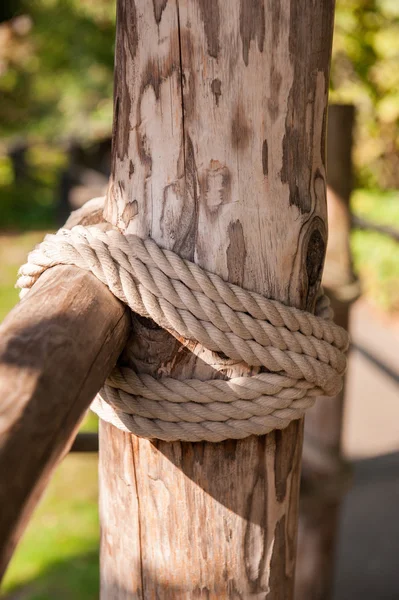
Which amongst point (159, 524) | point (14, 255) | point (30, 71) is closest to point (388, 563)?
point (159, 524)

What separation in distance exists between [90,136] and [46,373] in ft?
23.4

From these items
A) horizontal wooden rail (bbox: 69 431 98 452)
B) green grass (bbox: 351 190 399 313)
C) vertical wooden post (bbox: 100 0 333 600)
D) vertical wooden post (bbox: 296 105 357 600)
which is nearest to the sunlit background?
green grass (bbox: 351 190 399 313)

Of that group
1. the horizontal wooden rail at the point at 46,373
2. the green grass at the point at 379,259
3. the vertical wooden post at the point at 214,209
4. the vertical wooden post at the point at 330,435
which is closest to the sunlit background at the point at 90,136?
the green grass at the point at 379,259

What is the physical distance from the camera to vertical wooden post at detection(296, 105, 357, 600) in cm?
212

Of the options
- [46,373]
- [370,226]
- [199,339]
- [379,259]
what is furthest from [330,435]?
[379,259]

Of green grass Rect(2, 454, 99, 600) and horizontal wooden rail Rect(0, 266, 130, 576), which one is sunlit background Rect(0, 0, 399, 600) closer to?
green grass Rect(2, 454, 99, 600)

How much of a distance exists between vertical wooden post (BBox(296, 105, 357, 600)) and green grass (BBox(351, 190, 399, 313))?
3479 mm

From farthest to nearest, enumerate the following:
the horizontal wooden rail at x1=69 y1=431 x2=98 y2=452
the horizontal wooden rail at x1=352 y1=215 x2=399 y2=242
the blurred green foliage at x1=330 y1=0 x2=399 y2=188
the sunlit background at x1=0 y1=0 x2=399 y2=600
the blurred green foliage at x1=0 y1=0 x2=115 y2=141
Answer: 1. the blurred green foliage at x1=0 y1=0 x2=115 y2=141
2. the blurred green foliage at x1=330 y1=0 x2=399 y2=188
3. the sunlit background at x1=0 y1=0 x2=399 y2=600
4. the horizontal wooden rail at x1=352 y1=215 x2=399 y2=242
5. the horizontal wooden rail at x1=69 y1=431 x2=98 y2=452

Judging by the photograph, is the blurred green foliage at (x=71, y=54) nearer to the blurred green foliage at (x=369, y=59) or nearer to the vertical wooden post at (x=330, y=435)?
the blurred green foliage at (x=369, y=59)

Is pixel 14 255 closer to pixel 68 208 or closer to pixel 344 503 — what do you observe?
pixel 68 208

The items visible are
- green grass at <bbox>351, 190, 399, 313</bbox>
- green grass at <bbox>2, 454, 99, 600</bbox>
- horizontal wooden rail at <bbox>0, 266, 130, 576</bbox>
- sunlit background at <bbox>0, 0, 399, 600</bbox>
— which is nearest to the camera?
horizontal wooden rail at <bbox>0, 266, 130, 576</bbox>

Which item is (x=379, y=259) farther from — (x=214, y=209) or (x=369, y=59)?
(x=214, y=209)

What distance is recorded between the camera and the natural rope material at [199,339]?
771mm

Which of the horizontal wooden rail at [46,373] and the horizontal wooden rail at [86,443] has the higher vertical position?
the horizontal wooden rail at [46,373]
